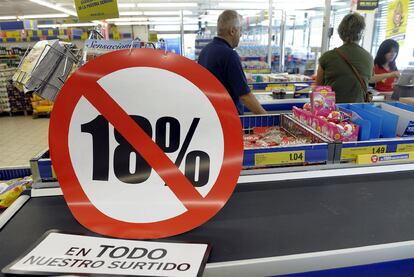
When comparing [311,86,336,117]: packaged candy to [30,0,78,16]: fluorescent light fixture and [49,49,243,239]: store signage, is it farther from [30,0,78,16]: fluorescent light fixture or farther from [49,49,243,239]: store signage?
[30,0,78,16]: fluorescent light fixture

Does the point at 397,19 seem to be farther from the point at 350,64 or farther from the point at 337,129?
the point at 337,129

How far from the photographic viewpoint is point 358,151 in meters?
1.38

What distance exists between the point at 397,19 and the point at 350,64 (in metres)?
2.59

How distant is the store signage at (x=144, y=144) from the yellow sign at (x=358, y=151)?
0.64 m

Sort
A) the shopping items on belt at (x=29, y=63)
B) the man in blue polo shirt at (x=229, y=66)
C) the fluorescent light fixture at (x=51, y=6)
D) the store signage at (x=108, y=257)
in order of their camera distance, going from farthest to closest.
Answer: the fluorescent light fixture at (x=51, y=6)
the man in blue polo shirt at (x=229, y=66)
the shopping items on belt at (x=29, y=63)
the store signage at (x=108, y=257)

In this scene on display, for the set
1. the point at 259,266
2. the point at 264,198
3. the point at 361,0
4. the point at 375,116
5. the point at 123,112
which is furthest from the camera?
the point at 361,0

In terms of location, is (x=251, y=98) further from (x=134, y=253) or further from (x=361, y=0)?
(x=361, y=0)

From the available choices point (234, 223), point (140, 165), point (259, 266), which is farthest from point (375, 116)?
point (140, 165)

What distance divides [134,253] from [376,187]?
3.01 ft

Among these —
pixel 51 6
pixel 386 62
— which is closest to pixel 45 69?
pixel 386 62

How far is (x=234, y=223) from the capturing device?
1015mm

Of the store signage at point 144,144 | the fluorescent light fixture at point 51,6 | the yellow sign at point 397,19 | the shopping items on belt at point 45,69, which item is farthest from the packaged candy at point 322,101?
the fluorescent light fixture at point 51,6

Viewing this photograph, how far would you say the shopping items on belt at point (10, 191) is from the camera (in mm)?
1380

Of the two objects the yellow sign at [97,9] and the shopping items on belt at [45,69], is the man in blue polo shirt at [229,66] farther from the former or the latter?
the shopping items on belt at [45,69]
